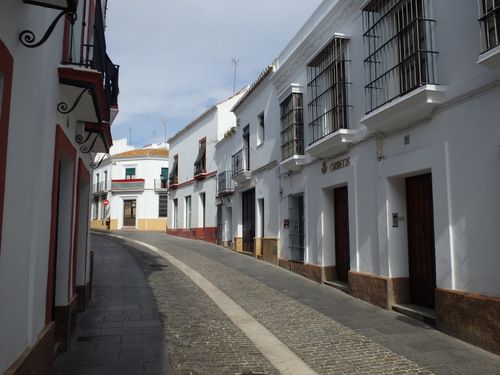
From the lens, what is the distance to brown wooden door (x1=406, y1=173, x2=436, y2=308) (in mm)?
6574

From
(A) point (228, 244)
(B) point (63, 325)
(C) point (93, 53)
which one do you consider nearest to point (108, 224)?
(A) point (228, 244)

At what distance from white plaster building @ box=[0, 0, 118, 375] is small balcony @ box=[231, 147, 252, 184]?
30.3 ft

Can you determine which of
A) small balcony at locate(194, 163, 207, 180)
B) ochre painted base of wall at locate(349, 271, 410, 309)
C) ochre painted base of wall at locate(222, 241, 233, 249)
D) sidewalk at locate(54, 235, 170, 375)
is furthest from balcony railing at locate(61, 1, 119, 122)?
small balcony at locate(194, 163, 207, 180)

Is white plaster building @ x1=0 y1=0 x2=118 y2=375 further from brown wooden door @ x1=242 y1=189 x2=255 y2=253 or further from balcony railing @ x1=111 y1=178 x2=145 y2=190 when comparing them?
balcony railing @ x1=111 y1=178 x2=145 y2=190

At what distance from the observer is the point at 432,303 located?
6500mm

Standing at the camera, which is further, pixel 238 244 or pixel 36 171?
pixel 238 244

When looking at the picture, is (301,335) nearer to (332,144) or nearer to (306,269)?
(332,144)

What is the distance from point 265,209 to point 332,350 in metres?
8.37

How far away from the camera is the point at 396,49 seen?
6.81m

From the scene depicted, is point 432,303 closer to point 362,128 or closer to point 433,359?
point 433,359

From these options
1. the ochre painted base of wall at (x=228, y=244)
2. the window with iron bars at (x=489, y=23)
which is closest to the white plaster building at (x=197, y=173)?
the ochre painted base of wall at (x=228, y=244)

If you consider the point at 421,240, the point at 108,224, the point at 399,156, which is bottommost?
the point at 421,240

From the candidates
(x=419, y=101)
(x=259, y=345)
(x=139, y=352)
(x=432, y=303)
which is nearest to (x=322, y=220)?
(x=432, y=303)

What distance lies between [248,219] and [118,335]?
1017cm
